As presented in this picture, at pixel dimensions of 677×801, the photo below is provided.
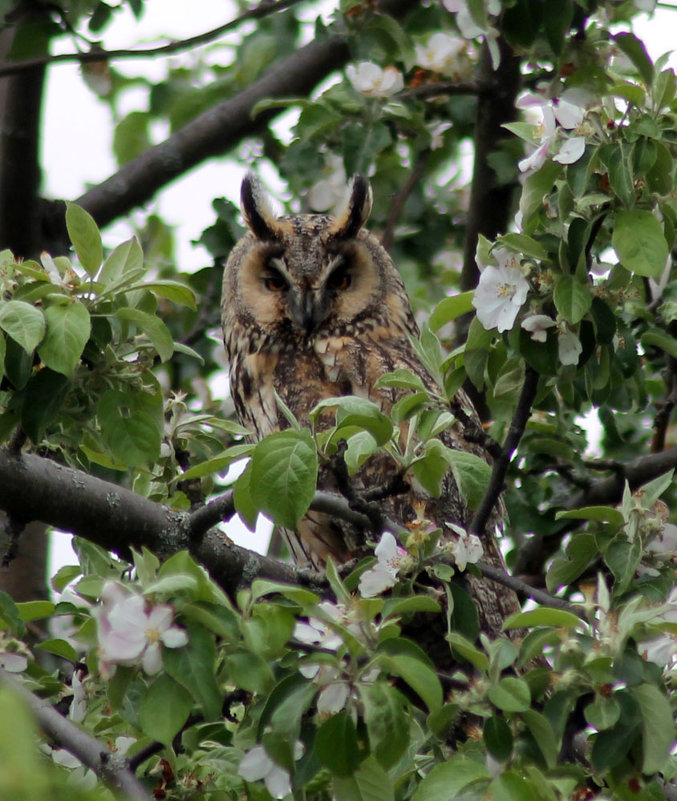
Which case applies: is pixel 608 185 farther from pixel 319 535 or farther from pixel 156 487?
pixel 319 535

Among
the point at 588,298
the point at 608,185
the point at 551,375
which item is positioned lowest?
the point at 551,375

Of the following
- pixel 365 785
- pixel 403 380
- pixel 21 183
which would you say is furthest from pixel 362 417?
pixel 21 183

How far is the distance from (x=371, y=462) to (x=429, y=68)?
1.37m

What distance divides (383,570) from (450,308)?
465 millimetres

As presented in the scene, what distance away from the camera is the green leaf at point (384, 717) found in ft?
4.99

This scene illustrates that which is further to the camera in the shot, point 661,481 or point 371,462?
point 371,462

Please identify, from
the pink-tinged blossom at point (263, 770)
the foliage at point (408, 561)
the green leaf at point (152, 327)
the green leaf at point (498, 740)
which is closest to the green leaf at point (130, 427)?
the foliage at point (408, 561)

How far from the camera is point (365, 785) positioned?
1648 mm

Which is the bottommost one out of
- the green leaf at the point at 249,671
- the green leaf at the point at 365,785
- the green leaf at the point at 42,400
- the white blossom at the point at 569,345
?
the green leaf at the point at 365,785

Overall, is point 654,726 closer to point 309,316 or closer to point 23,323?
point 23,323

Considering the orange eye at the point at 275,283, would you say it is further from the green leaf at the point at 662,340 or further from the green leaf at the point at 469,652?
the green leaf at the point at 469,652

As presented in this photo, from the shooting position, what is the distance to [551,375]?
1.97 meters

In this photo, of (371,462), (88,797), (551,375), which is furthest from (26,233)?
(88,797)

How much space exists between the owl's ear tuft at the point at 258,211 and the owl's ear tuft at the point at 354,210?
189 millimetres
